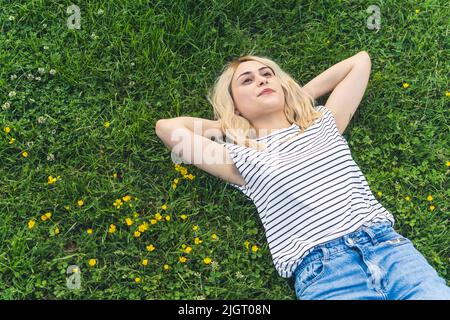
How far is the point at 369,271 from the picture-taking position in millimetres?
2748

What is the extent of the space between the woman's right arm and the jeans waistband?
2.12ft

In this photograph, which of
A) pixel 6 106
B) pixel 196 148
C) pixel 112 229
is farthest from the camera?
pixel 6 106

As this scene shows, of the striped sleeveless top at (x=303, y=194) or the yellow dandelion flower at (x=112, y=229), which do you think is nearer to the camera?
the striped sleeveless top at (x=303, y=194)

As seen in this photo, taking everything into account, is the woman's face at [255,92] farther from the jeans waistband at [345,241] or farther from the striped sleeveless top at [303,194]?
the jeans waistband at [345,241]

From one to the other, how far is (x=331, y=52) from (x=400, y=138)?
85 cm

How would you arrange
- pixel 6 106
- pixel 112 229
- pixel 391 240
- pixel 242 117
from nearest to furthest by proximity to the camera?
1. pixel 391 240
2. pixel 112 229
3. pixel 242 117
4. pixel 6 106

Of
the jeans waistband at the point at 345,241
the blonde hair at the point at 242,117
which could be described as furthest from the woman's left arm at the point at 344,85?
the jeans waistband at the point at 345,241

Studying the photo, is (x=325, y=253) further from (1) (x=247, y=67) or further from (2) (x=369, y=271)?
(1) (x=247, y=67)

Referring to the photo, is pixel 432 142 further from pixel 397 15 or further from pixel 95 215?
pixel 95 215

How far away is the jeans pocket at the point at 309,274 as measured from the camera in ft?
9.22

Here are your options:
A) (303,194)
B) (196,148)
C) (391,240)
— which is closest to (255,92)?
(196,148)

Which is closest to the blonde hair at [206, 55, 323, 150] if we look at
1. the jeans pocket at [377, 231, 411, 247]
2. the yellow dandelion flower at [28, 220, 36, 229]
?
the jeans pocket at [377, 231, 411, 247]

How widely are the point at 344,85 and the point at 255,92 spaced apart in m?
0.66

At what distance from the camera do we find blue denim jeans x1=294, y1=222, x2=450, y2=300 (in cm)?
269
